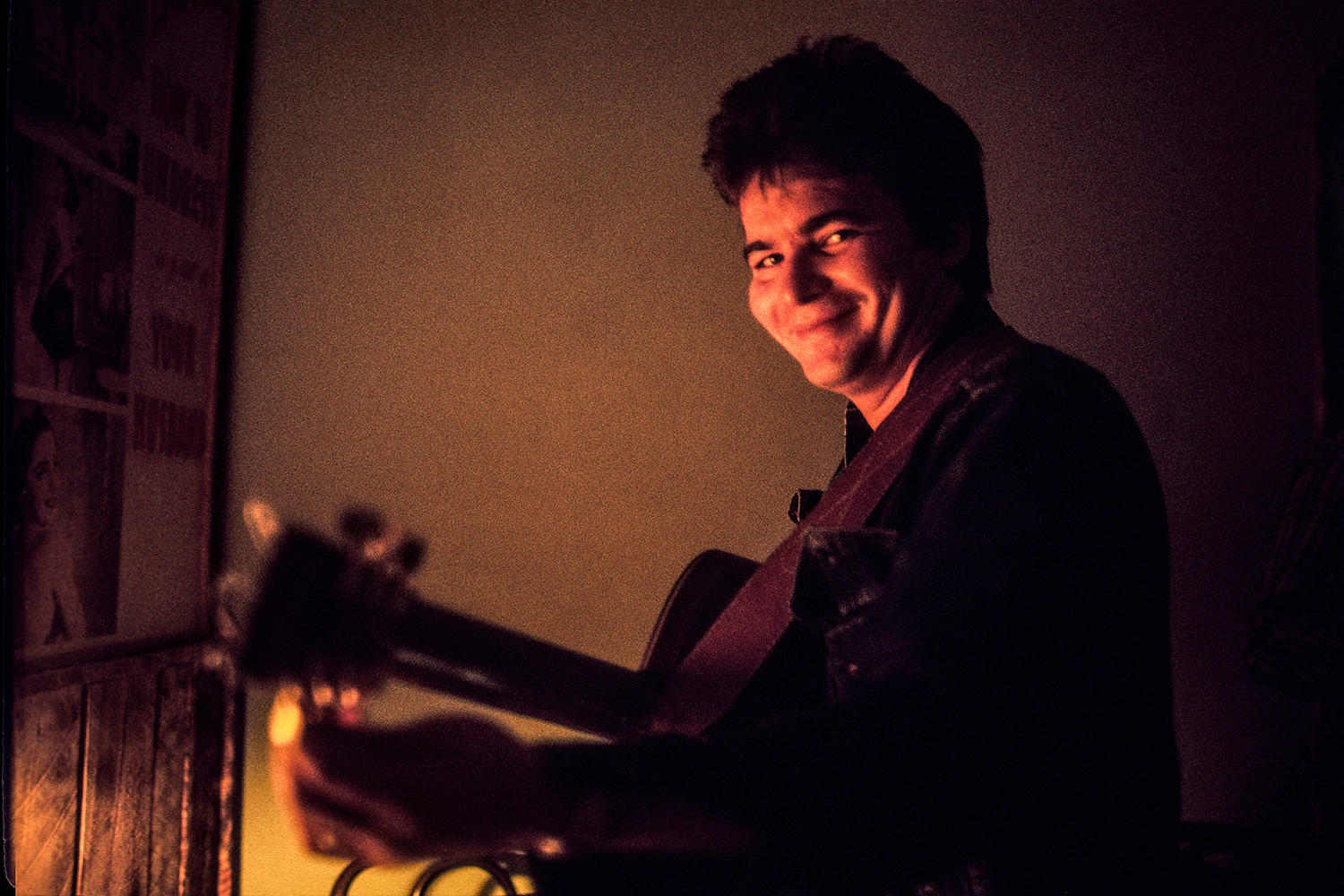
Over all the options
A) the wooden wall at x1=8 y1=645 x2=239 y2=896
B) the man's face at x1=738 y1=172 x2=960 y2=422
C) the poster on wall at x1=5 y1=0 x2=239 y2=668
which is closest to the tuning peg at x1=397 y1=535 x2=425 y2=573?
the man's face at x1=738 y1=172 x2=960 y2=422

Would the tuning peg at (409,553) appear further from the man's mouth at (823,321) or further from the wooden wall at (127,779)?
the wooden wall at (127,779)

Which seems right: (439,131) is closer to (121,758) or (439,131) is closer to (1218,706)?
(121,758)

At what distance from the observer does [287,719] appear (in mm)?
507

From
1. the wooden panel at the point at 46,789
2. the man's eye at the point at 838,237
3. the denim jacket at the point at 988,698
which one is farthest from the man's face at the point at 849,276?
the wooden panel at the point at 46,789

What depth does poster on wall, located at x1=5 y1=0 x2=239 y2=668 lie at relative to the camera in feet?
3.24

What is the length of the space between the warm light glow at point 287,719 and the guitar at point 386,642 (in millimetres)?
13

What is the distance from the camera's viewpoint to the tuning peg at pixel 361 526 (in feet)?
1.77

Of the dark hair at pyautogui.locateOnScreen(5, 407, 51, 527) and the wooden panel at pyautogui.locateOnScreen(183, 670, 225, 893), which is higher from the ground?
the dark hair at pyautogui.locateOnScreen(5, 407, 51, 527)

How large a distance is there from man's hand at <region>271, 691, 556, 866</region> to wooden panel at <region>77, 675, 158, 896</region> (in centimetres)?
87

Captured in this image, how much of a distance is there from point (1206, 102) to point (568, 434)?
1.23 m

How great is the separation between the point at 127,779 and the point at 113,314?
0.73m

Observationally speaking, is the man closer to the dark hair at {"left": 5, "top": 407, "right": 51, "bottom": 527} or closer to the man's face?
the man's face

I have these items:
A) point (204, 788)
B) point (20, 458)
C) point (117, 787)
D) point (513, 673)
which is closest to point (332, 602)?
point (513, 673)

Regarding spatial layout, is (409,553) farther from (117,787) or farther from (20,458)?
(117,787)
